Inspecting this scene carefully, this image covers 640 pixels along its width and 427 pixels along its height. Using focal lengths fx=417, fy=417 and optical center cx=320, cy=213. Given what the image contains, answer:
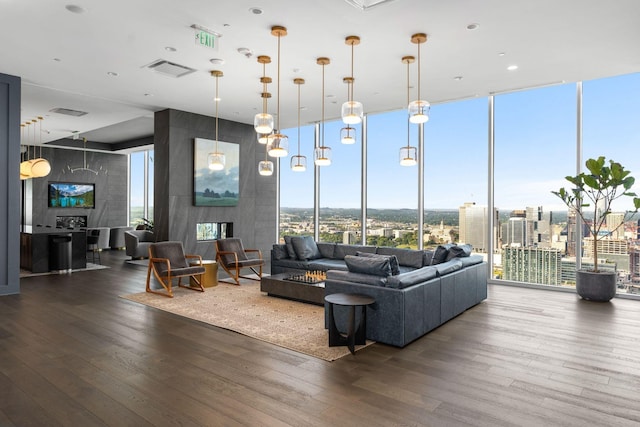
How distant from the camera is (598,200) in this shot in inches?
261

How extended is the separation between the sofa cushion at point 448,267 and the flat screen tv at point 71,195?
1277 centimetres

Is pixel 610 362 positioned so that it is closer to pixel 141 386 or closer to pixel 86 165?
pixel 141 386

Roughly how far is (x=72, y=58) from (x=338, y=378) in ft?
18.5

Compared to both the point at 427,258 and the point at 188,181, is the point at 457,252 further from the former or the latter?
the point at 188,181

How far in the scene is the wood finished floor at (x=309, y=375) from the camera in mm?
2836

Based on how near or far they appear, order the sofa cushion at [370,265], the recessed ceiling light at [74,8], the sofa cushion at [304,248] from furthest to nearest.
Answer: the sofa cushion at [304,248]
the sofa cushion at [370,265]
the recessed ceiling light at [74,8]

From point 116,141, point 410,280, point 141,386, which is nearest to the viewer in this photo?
point 141,386

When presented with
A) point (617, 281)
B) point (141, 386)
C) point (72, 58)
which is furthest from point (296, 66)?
point (617, 281)

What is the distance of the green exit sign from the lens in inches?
191

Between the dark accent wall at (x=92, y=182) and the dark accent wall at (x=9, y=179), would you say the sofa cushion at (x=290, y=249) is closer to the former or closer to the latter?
the dark accent wall at (x=9, y=179)

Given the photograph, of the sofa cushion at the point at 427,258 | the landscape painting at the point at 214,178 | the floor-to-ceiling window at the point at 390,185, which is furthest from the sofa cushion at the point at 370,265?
the landscape painting at the point at 214,178

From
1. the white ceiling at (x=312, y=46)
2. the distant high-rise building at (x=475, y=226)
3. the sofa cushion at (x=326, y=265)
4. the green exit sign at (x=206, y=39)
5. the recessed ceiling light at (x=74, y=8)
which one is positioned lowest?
the sofa cushion at (x=326, y=265)

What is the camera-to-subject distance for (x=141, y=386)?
3258mm

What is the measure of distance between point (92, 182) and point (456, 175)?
11964 mm
